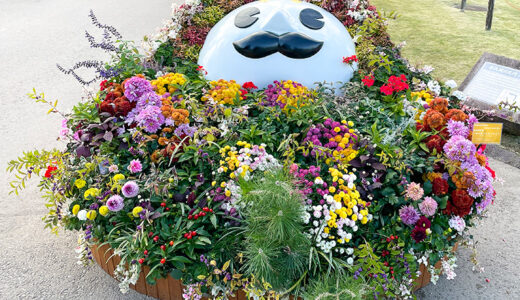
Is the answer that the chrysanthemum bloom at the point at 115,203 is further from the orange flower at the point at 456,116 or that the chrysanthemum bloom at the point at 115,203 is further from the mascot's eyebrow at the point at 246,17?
the orange flower at the point at 456,116

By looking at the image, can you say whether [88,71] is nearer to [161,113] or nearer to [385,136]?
[161,113]

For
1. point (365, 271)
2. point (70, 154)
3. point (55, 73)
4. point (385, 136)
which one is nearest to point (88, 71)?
point (55, 73)

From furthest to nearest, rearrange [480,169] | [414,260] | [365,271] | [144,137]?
[144,137] < [480,169] < [414,260] < [365,271]

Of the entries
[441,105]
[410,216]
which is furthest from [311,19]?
[410,216]

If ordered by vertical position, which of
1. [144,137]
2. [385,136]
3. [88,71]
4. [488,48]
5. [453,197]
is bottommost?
[488,48]

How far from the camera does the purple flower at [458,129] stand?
298cm

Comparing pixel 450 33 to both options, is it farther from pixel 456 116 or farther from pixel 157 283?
pixel 157 283

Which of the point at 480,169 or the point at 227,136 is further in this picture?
the point at 227,136

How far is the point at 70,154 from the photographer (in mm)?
3154

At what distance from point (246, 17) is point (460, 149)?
6.96 feet

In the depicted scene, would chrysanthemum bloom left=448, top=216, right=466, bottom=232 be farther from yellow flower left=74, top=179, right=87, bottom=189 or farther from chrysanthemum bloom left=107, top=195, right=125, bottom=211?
yellow flower left=74, top=179, right=87, bottom=189

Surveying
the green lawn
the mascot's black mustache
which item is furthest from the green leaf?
the green lawn

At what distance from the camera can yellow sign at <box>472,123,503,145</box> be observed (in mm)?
2885

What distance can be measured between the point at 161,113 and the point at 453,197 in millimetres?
2032
